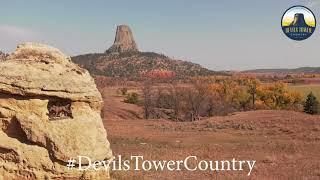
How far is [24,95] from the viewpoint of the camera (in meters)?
8.98

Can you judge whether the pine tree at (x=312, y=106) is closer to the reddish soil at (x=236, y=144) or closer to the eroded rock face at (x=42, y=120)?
the reddish soil at (x=236, y=144)

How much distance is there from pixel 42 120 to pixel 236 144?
16.6 metres

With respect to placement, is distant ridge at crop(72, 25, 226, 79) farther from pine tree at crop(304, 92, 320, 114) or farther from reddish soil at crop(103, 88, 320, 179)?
reddish soil at crop(103, 88, 320, 179)

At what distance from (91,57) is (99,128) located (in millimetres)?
169088

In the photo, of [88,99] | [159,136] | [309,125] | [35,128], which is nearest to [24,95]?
[35,128]

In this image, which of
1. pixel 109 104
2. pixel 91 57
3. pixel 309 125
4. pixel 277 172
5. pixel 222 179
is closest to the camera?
pixel 222 179

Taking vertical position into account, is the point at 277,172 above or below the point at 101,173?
below

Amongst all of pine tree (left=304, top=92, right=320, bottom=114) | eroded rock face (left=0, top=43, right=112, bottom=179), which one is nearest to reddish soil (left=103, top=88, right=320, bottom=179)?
eroded rock face (left=0, top=43, right=112, bottom=179)

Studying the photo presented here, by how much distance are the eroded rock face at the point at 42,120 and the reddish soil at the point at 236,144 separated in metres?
3.08

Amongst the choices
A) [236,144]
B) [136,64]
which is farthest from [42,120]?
[136,64]

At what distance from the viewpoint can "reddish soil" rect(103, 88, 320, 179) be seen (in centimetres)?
1450

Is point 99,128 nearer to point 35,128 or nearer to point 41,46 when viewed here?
point 35,128

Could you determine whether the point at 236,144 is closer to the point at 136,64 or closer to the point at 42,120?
the point at 42,120

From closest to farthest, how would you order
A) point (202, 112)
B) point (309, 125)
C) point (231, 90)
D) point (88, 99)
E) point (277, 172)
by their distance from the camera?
point (88, 99) < point (277, 172) < point (309, 125) < point (202, 112) < point (231, 90)
